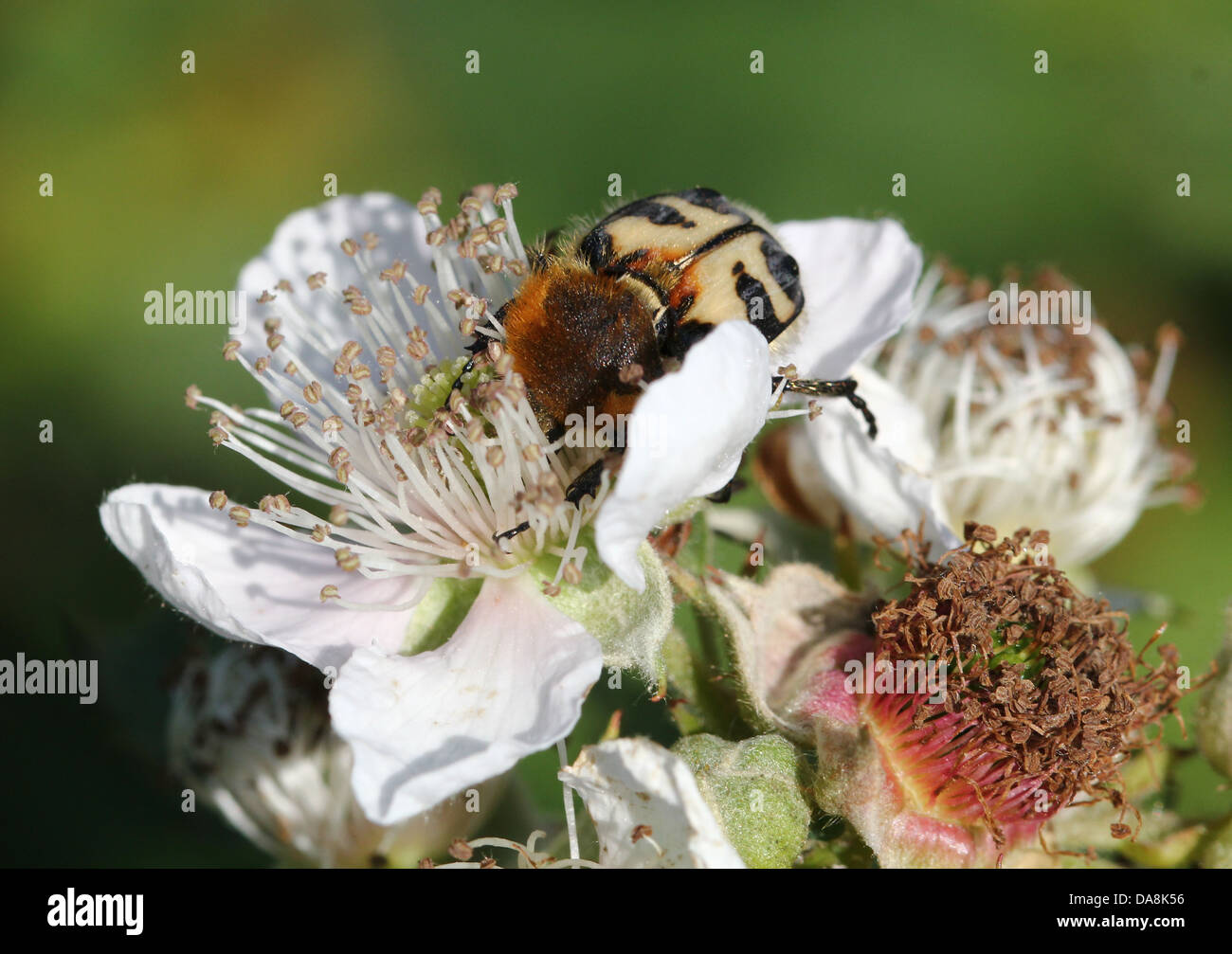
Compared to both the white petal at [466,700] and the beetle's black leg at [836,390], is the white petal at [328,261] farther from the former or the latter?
the beetle's black leg at [836,390]

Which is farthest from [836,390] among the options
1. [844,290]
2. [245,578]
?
[245,578]

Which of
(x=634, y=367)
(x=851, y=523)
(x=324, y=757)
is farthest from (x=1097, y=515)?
(x=324, y=757)

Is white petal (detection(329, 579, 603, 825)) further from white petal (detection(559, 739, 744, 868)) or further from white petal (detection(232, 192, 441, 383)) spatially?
white petal (detection(232, 192, 441, 383))

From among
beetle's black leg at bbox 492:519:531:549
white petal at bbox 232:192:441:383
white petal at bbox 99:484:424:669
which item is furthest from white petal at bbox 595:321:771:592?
white petal at bbox 232:192:441:383

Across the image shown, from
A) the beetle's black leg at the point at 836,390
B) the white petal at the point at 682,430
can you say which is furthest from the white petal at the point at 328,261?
the white petal at the point at 682,430

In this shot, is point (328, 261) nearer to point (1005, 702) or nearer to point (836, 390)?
point (836, 390)

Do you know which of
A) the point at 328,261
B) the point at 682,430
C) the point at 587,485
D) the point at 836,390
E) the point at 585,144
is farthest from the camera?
the point at 585,144

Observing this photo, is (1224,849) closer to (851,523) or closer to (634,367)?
(851,523)
